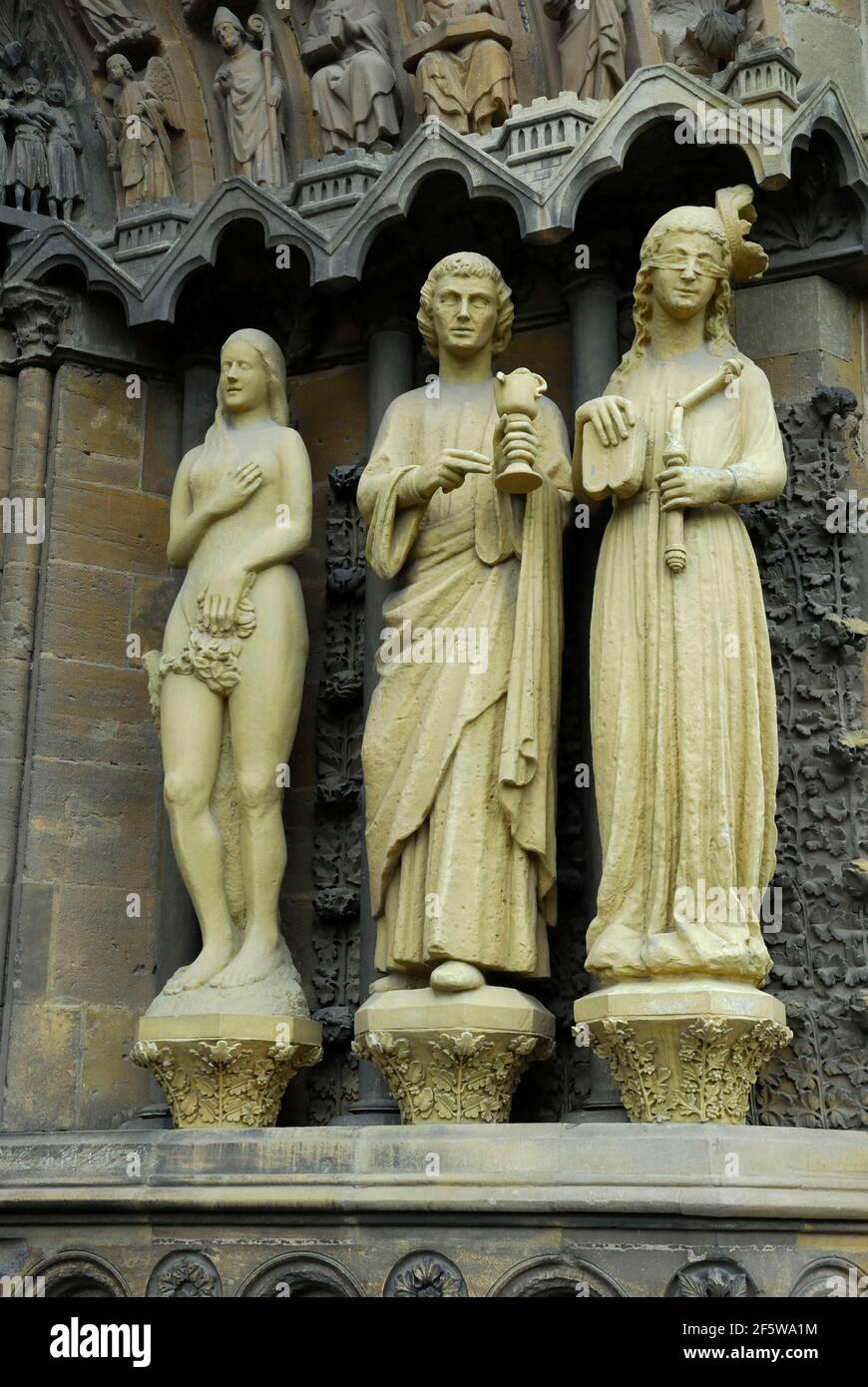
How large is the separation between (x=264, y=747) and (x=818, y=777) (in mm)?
A: 1915

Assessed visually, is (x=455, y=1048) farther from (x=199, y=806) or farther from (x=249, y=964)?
(x=199, y=806)

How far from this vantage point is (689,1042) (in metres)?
5.98

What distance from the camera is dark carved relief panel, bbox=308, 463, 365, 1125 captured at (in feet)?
23.8

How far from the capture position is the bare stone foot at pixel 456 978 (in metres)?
6.35

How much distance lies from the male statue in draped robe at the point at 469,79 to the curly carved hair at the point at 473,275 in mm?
594

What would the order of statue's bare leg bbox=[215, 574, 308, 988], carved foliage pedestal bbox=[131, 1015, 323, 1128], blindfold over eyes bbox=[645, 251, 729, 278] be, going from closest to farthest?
1. blindfold over eyes bbox=[645, 251, 729, 278]
2. carved foliage pedestal bbox=[131, 1015, 323, 1128]
3. statue's bare leg bbox=[215, 574, 308, 988]

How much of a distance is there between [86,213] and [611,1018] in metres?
4.17

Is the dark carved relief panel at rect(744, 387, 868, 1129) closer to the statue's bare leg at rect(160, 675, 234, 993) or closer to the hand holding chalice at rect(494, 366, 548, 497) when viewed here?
the hand holding chalice at rect(494, 366, 548, 497)

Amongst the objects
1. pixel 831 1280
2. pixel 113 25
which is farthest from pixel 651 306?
pixel 831 1280

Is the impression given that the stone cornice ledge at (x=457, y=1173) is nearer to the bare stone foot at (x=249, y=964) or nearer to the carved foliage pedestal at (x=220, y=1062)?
the carved foliage pedestal at (x=220, y=1062)

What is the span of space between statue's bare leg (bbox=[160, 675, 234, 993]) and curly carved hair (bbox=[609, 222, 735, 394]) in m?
1.83

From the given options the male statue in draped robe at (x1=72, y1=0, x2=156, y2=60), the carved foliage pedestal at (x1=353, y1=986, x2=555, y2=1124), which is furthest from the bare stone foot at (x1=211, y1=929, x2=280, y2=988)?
the male statue in draped robe at (x1=72, y1=0, x2=156, y2=60)

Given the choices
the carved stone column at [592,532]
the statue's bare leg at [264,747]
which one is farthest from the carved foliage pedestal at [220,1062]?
the carved stone column at [592,532]

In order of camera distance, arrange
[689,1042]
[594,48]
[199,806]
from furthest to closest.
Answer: [594,48], [199,806], [689,1042]
